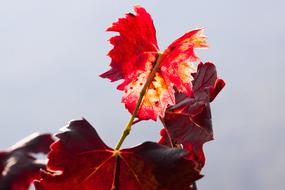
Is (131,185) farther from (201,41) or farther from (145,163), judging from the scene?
(201,41)

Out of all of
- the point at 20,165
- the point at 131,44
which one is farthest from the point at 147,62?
the point at 20,165

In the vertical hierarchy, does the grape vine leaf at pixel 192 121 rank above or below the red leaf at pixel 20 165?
below

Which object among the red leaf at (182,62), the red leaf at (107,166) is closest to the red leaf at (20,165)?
the red leaf at (107,166)

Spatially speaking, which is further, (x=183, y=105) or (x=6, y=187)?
(x=183, y=105)

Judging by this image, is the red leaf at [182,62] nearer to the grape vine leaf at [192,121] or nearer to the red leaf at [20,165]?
the grape vine leaf at [192,121]

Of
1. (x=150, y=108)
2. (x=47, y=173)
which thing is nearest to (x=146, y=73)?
(x=150, y=108)

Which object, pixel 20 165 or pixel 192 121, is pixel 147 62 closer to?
pixel 192 121
